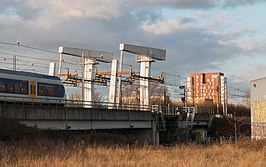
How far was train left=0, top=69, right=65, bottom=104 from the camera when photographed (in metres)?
36.0

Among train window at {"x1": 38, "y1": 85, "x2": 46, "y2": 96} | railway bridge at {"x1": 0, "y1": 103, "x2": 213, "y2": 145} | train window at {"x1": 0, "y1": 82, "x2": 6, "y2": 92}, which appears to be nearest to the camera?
railway bridge at {"x1": 0, "y1": 103, "x2": 213, "y2": 145}

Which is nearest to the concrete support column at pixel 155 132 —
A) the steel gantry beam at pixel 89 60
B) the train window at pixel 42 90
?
the steel gantry beam at pixel 89 60

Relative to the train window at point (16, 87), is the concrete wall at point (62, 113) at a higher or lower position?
lower

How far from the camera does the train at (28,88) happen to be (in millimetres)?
36000

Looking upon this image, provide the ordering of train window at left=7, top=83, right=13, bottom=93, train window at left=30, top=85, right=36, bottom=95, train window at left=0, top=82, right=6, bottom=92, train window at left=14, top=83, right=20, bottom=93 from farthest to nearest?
train window at left=30, top=85, right=36, bottom=95 < train window at left=14, top=83, right=20, bottom=93 < train window at left=7, top=83, right=13, bottom=93 < train window at left=0, top=82, right=6, bottom=92

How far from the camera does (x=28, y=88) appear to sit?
126 ft

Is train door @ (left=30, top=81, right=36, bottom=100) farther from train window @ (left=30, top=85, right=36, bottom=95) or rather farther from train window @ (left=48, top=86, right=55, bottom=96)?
train window @ (left=48, top=86, right=55, bottom=96)

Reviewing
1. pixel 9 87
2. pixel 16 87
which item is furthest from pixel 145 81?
pixel 9 87

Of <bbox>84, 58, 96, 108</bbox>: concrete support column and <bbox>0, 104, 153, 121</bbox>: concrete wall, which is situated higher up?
<bbox>84, 58, 96, 108</bbox>: concrete support column

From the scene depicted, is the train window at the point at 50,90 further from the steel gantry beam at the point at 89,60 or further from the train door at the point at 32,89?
the steel gantry beam at the point at 89,60

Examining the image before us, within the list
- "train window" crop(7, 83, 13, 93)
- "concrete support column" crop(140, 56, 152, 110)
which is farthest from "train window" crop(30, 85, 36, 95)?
"concrete support column" crop(140, 56, 152, 110)

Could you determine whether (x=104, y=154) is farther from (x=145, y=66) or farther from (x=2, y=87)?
(x=145, y=66)

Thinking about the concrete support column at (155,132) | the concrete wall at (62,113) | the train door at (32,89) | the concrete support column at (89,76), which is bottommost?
the concrete support column at (155,132)

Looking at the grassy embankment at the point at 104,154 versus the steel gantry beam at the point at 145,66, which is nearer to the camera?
the grassy embankment at the point at 104,154
